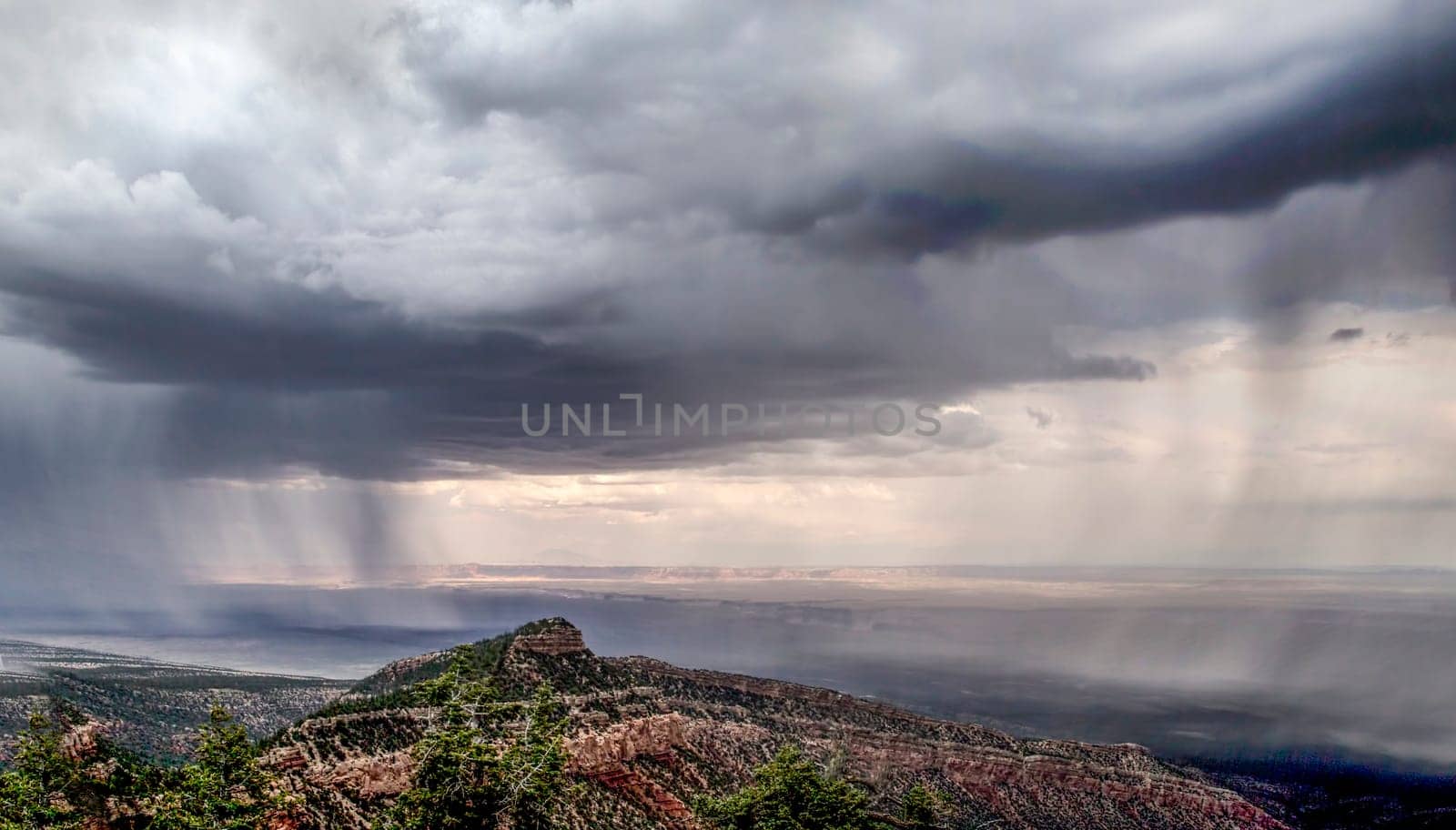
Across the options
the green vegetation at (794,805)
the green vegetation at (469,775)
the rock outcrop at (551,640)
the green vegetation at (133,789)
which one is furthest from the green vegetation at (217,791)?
the rock outcrop at (551,640)

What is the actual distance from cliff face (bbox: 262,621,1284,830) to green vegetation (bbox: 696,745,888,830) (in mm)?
13857

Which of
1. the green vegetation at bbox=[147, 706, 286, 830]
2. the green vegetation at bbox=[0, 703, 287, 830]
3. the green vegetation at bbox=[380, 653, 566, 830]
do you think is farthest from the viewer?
the green vegetation at bbox=[380, 653, 566, 830]

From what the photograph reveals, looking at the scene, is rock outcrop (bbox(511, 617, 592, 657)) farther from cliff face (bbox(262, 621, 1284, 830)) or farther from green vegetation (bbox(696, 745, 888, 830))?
green vegetation (bbox(696, 745, 888, 830))

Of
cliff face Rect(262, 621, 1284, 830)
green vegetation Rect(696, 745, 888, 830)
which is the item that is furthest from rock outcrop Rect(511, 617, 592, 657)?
green vegetation Rect(696, 745, 888, 830)

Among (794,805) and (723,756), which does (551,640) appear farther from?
(794,805)

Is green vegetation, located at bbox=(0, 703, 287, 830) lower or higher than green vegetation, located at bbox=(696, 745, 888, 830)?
higher

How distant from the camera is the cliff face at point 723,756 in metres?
67.0

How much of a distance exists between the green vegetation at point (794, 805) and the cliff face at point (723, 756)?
13857mm

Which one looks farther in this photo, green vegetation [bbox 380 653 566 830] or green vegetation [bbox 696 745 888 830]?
green vegetation [bbox 696 745 888 830]

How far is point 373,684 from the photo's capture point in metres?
140

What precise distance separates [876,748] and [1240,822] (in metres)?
63.7

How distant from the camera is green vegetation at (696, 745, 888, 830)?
6106 centimetres

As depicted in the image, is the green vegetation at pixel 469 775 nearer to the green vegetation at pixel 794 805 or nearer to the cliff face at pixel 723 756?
the cliff face at pixel 723 756

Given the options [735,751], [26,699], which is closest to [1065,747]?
[735,751]
